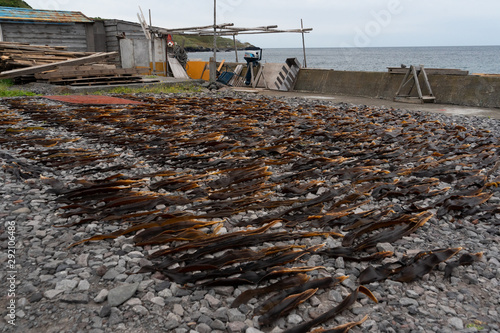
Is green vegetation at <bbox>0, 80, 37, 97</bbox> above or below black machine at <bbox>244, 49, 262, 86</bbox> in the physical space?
below

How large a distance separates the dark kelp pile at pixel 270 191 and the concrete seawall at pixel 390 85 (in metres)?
4.72

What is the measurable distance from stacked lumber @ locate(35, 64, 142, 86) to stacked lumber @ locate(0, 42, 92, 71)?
0.82m

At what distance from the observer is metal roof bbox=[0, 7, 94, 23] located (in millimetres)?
19984

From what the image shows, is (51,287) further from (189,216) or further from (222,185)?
(222,185)

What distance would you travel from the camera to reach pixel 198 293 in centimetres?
247

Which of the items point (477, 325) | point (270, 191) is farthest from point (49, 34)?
point (477, 325)

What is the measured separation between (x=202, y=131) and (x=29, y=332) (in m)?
5.40

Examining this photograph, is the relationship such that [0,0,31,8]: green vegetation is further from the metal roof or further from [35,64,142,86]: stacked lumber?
[35,64,142,86]: stacked lumber

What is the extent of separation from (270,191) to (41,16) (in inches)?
869

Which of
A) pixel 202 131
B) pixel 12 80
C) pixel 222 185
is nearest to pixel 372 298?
pixel 222 185

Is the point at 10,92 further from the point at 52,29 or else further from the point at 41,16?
the point at 41,16

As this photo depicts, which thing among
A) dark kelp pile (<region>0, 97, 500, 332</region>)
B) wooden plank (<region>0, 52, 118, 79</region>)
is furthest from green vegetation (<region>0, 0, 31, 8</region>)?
dark kelp pile (<region>0, 97, 500, 332</region>)

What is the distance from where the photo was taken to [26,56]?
583 inches

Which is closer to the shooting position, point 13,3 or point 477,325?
point 477,325
